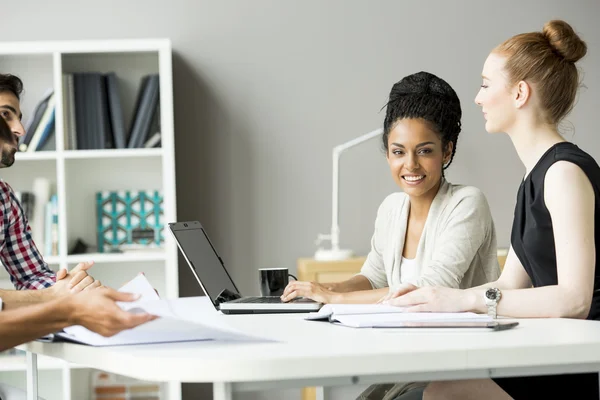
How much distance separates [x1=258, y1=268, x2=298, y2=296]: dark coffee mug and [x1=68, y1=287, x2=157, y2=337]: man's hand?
0.85 meters

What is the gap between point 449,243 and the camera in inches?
83.4

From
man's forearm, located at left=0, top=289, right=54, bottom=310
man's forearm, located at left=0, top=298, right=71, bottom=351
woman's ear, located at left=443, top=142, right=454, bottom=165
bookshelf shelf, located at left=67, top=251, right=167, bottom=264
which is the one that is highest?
woman's ear, located at left=443, top=142, right=454, bottom=165

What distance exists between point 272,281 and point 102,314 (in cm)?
91

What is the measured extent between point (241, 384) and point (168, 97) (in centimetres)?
257

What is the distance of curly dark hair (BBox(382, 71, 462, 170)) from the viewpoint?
7.47 feet

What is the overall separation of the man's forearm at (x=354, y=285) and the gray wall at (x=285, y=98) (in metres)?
1.58

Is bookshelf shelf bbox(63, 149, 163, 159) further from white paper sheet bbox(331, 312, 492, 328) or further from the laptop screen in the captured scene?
white paper sheet bbox(331, 312, 492, 328)

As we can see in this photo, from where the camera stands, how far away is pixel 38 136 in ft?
11.6

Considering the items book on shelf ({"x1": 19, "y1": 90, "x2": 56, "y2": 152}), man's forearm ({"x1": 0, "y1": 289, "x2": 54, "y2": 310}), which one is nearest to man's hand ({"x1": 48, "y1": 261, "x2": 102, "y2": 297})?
man's forearm ({"x1": 0, "y1": 289, "x2": 54, "y2": 310})

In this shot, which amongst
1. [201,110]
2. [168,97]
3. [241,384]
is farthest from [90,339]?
[201,110]

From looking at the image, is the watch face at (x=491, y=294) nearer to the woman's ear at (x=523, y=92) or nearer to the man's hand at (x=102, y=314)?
the woman's ear at (x=523, y=92)

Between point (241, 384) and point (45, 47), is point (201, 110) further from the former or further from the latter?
point (241, 384)

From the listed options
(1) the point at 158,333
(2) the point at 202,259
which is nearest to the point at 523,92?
(2) the point at 202,259

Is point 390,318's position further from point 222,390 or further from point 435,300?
point 222,390
